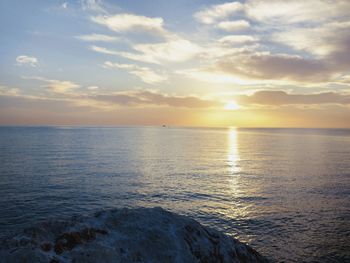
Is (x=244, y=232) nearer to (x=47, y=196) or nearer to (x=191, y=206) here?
(x=191, y=206)

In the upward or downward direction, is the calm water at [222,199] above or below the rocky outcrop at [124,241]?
below

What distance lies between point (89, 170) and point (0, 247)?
51.2 meters

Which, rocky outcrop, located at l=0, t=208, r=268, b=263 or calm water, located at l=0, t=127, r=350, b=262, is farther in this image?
calm water, located at l=0, t=127, r=350, b=262

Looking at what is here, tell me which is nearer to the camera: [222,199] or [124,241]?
[124,241]

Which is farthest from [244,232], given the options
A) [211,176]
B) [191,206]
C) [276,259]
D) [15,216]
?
[211,176]

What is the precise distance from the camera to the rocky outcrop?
6496mm

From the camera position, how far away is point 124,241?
299 inches

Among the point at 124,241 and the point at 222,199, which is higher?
the point at 124,241

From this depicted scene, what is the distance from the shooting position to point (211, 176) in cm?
5575

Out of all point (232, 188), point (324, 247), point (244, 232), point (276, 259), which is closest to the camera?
point (276, 259)

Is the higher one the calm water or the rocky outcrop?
the rocky outcrop

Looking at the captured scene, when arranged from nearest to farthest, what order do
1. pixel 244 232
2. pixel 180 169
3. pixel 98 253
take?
pixel 98 253 < pixel 244 232 < pixel 180 169

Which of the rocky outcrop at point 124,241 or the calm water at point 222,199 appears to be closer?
the rocky outcrop at point 124,241

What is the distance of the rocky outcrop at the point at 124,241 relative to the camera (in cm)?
650
